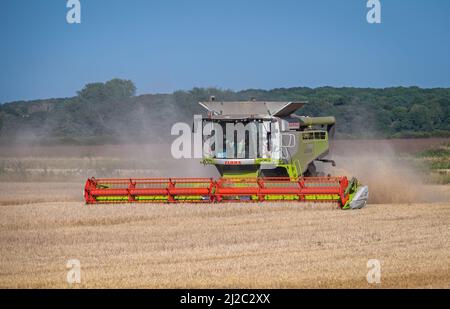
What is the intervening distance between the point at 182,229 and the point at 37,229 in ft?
8.32

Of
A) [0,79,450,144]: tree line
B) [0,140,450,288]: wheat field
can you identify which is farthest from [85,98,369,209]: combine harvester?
[0,79,450,144]: tree line

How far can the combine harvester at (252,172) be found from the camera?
1673 centimetres

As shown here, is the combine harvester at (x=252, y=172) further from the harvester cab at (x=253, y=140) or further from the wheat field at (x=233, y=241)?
the wheat field at (x=233, y=241)

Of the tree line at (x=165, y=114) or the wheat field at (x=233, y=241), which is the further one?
the tree line at (x=165, y=114)

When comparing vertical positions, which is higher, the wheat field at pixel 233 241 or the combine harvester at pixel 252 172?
the combine harvester at pixel 252 172

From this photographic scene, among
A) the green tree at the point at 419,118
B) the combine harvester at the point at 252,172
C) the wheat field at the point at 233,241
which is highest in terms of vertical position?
the green tree at the point at 419,118

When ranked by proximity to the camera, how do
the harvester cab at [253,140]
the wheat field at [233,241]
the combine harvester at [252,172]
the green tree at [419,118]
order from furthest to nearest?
the green tree at [419,118] < the harvester cab at [253,140] < the combine harvester at [252,172] < the wheat field at [233,241]

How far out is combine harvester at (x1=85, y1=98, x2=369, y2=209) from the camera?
54.9 ft

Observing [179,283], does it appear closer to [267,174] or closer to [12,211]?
[12,211]

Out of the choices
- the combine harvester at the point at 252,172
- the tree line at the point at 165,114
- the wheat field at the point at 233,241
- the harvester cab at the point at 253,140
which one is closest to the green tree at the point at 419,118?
the tree line at the point at 165,114

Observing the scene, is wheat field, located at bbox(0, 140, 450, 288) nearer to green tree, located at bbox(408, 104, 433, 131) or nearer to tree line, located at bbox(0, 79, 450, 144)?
tree line, located at bbox(0, 79, 450, 144)

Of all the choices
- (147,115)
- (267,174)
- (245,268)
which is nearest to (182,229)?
(245,268)

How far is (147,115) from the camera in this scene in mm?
35000

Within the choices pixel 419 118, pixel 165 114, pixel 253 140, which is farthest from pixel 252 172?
pixel 419 118
